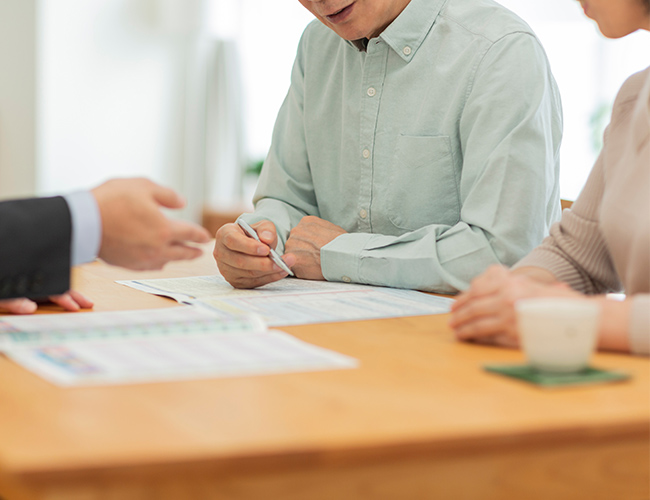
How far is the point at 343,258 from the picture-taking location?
141cm

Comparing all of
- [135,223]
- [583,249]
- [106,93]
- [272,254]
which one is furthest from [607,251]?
[106,93]

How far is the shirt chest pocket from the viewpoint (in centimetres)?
153

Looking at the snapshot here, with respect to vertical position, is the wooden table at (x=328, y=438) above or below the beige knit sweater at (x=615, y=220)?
below

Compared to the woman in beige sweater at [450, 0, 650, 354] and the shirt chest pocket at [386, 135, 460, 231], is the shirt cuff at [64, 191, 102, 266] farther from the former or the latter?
the shirt chest pocket at [386, 135, 460, 231]

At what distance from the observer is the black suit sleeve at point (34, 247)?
2.92ft

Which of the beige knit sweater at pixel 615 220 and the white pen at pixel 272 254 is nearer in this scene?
the beige knit sweater at pixel 615 220

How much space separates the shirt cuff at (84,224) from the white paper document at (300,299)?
0.22 m

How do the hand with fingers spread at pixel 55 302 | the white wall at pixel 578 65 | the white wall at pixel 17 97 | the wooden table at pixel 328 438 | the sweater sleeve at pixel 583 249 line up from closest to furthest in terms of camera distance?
the wooden table at pixel 328 438 < the hand with fingers spread at pixel 55 302 < the sweater sleeve at pixel 583 249 < the white wall at pixel 578 65 < the white wall at pixel 17 97

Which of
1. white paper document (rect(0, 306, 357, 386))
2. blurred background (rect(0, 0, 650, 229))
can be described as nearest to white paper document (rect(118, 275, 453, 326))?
white paper document (rect(0, 306, 357, 386))

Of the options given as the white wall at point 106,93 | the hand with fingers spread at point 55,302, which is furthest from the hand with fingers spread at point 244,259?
the white wall at point 106,93

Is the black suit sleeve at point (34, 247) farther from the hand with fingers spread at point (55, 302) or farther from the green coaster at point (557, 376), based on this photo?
the green coaster at point (557, 376)

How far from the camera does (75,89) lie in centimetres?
428

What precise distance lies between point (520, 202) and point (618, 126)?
208mm

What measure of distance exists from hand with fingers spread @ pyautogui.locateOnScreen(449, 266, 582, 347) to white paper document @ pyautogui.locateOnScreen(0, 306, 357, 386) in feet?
0.58
